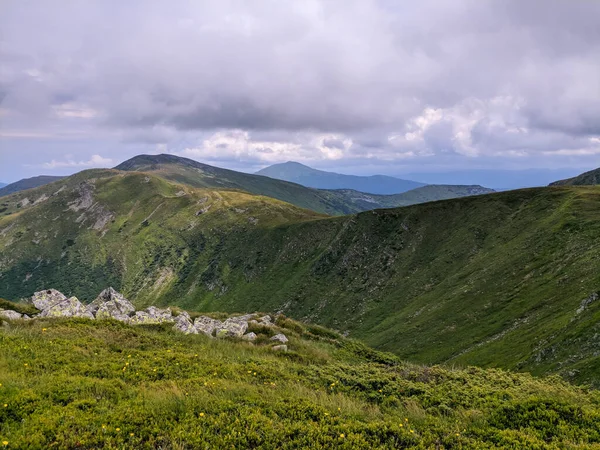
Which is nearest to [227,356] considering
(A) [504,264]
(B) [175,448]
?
(B) [175,448]

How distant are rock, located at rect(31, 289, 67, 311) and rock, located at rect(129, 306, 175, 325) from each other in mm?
7278

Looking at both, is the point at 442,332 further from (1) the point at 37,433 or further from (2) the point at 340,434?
(1) the point at 37,433

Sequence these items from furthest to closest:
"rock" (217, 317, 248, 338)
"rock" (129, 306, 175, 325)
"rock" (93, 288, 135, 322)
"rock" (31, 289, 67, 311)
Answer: "rock" (31, 289, 67, 311)
"rock" (93, 288, 135, 322)
"rock" (129, 306, 175, 325)
"rock" (217, 317, 248, 338)

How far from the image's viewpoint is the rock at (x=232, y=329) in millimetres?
24734

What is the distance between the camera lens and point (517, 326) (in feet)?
139

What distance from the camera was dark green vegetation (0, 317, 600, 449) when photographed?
10.1 m

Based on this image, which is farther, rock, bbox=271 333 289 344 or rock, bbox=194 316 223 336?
rock, bbox=194 316 223 336

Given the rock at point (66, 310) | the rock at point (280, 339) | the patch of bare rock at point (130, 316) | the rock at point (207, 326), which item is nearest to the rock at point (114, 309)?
the patch of bare rock at point (130, 316)

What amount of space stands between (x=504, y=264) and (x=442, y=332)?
65.0 feet

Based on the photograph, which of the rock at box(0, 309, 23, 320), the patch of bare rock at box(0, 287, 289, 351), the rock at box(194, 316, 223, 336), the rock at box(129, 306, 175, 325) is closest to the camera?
the rock at box(0, 309, 23, 320)

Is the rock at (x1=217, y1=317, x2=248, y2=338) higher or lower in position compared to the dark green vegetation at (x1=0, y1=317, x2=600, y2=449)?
lower

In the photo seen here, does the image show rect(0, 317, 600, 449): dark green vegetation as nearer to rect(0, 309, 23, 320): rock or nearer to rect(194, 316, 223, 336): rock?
rect(0, 309, 23, 320): rock

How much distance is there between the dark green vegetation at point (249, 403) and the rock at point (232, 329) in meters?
5.56

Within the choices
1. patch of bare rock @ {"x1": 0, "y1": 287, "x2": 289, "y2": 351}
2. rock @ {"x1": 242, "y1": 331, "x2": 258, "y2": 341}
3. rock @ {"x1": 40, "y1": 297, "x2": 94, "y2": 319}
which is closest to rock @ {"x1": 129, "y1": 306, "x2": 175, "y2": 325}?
patch of bare rock @ {"x1": 0, "y1": 287, "x2": 289, "y2": 351}
